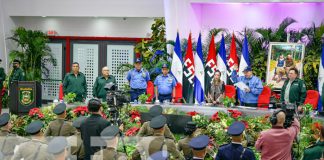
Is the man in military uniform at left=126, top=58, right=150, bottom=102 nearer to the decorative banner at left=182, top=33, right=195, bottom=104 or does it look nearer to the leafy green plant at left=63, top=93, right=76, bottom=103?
the decorative banner at left=182, top=33, right=195, bottom=104

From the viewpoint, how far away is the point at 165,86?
14.7m

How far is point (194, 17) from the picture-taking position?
61.1 ft

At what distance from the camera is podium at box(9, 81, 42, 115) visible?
15.4 m

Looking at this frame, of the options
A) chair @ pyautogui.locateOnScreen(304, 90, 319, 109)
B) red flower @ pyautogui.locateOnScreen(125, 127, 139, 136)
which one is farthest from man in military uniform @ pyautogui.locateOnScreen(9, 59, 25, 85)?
chair @ pyautogui.locateOnScreen(304, 90, 319, 109)

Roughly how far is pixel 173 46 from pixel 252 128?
6.64 meters

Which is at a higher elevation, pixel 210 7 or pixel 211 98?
pixel 210 7

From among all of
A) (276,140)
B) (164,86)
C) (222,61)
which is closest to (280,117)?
(276,140)

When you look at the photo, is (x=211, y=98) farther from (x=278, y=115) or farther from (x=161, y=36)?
(x=278, y=115)

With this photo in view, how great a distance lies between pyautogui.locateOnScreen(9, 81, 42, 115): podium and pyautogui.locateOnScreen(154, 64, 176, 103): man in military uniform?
9.89 ft

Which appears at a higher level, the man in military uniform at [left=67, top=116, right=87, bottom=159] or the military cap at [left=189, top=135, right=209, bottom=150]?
the military cap at [left=189, top=135, right=209, bottom=150]

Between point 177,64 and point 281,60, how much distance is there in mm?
→ 2717

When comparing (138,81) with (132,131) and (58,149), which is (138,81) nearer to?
(132,131)

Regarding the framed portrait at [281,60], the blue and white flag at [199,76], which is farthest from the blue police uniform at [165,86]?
the framed portrait at [281,60]

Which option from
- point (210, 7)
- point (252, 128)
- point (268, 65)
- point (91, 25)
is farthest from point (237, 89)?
point (91, 25)
